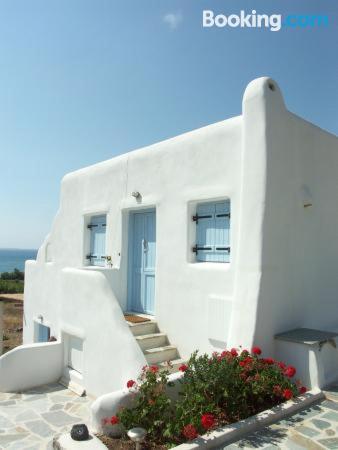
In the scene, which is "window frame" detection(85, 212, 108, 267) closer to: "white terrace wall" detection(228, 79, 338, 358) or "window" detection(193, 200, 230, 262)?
"window" detection(193, 200, 230, 262)

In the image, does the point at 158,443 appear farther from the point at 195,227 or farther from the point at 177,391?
the point at 195,227

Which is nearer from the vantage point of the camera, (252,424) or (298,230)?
(252,424)

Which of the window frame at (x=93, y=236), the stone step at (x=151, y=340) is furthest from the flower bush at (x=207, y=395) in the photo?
the window frame at (x=93, y=236)

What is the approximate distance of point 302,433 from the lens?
4559 mm

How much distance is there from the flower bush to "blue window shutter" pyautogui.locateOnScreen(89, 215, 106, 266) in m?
5.74

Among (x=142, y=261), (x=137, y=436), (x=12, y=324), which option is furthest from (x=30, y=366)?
(x=12, y=324)

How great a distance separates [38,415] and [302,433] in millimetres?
4756

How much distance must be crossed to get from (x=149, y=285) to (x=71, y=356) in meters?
2.45

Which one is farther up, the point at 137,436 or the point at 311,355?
the point at 311,355

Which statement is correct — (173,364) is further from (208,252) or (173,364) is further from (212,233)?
(212,233)

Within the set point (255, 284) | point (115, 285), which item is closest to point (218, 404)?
point (255, 284)

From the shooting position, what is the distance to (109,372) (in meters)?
7.28

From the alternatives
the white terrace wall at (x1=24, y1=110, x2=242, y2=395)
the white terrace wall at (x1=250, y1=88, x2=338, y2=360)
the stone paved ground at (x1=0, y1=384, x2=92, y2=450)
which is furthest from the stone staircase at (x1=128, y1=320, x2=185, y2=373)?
the white terrace wall at (x1=250, y1=88, x2=338, y2=360)

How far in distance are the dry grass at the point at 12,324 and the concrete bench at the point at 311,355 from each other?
1642 centimetres
